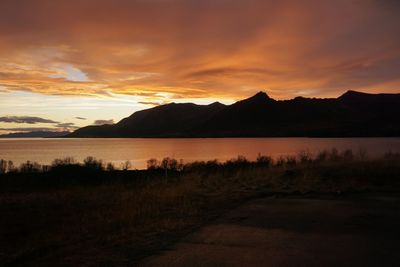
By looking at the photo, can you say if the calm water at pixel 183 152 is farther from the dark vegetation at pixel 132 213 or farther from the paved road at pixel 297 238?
the paved road at pixel 297 238

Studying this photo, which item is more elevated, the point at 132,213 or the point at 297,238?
the point at 297,238

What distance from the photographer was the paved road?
22.3 ft

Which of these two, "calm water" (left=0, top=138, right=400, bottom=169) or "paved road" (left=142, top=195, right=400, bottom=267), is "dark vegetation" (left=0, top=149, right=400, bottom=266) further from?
"calm water" (left=0, top=138, right=400, bottom=169)

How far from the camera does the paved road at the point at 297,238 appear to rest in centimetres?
681

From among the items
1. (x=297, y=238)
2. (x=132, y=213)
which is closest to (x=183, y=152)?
(x=132, y=213)

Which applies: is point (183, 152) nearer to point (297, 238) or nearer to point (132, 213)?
point (132, 213)

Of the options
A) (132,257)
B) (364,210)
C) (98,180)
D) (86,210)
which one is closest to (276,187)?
(364,210)

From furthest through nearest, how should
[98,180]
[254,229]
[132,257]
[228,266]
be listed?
[98,180] < [254,229] < [132,257] < [228,266]

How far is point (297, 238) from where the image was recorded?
332 inches

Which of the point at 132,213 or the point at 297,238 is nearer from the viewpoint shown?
the point at 297,238

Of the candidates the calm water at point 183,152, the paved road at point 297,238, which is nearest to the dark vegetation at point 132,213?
the paved road at point 297,238

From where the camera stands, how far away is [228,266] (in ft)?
21.2

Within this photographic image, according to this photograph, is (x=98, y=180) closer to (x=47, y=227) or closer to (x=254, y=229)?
(x=47, y=227)

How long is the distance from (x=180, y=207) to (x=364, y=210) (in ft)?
18.7
